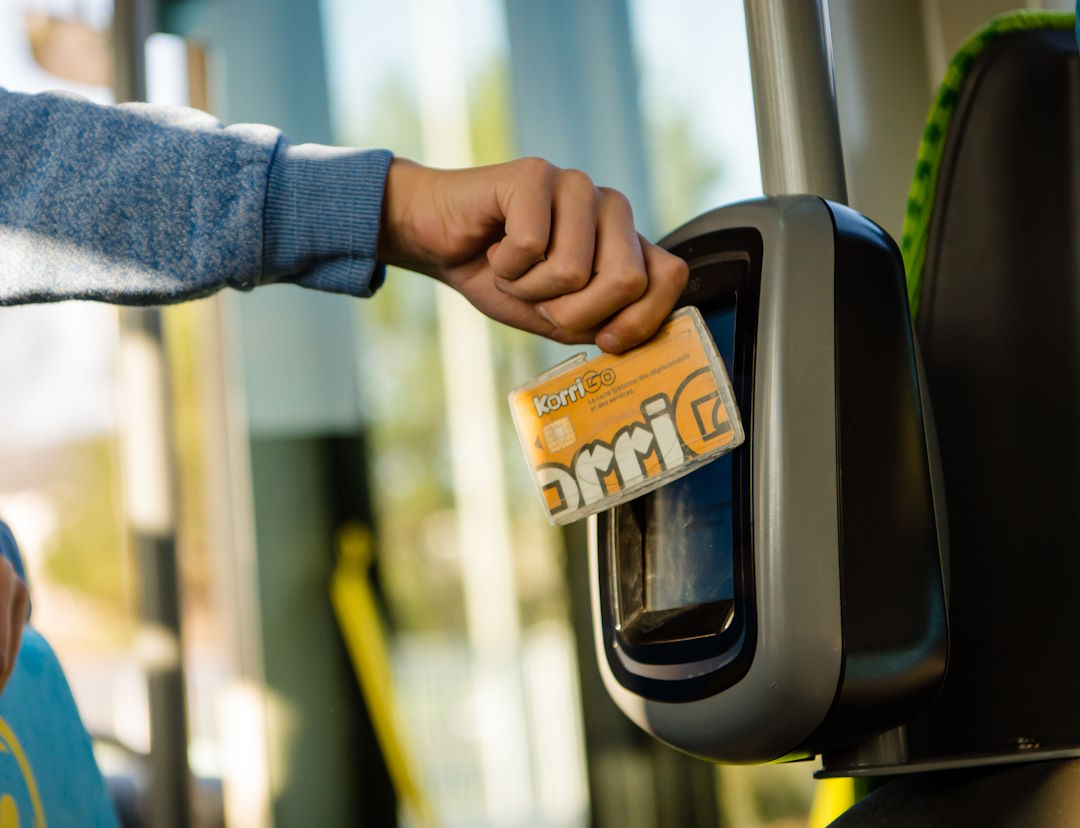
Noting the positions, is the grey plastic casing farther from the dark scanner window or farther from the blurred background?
the blurred background

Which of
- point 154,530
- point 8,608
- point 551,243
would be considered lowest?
point 154,530

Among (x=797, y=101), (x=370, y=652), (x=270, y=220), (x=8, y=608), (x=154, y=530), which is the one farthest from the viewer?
(x=370, y=652)

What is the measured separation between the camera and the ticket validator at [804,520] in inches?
20.3

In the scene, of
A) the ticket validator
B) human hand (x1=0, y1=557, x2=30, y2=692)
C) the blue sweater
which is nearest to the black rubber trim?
the ticket validator

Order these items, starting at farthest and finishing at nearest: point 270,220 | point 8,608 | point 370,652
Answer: point 370,652
point 270,220
point 8,608

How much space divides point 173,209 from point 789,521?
347mm

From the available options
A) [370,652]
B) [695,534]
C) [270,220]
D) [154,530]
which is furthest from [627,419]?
[370,652]

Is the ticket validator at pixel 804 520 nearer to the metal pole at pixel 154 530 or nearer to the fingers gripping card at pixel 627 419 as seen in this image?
the fingers gripping card at pixel 627 419

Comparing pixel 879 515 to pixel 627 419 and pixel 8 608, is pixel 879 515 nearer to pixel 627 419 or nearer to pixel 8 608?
pixel 627 419

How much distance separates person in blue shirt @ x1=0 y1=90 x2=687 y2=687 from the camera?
1.77 feet

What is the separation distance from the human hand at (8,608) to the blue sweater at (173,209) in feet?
0.57

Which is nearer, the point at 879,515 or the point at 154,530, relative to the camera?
the point at 879,515

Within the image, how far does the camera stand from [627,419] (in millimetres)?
551

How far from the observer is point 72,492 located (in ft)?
8.12
